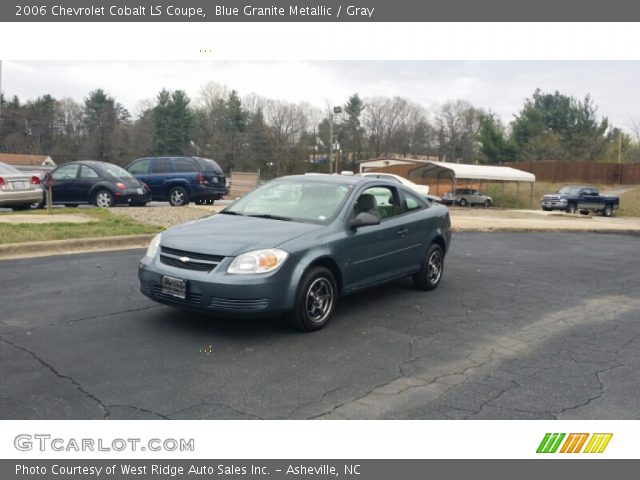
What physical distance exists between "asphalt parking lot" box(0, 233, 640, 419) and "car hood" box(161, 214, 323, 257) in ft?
2.58

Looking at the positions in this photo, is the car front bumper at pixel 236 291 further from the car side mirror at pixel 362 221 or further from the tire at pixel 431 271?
the tire at pixel 431 271

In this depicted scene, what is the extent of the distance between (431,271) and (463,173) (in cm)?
2708

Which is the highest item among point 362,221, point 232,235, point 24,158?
point 24,158

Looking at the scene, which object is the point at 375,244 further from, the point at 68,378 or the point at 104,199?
the point at 104,199

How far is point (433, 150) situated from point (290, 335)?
84.9 metres

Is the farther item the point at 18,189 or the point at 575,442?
the point at 18,189

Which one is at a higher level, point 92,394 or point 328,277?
point 328,277

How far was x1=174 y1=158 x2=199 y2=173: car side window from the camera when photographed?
17.8 metres

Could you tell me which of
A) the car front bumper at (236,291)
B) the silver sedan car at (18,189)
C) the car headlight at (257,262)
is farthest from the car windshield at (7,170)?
the car headlight at (257,262)

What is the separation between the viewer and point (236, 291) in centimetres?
471

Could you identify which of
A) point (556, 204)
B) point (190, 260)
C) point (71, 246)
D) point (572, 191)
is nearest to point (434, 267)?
point (190, 260)

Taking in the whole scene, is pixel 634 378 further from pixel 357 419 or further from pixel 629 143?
pixel 629 143

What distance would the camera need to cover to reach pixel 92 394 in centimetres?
368

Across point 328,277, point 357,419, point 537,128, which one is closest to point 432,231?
point 328,277
